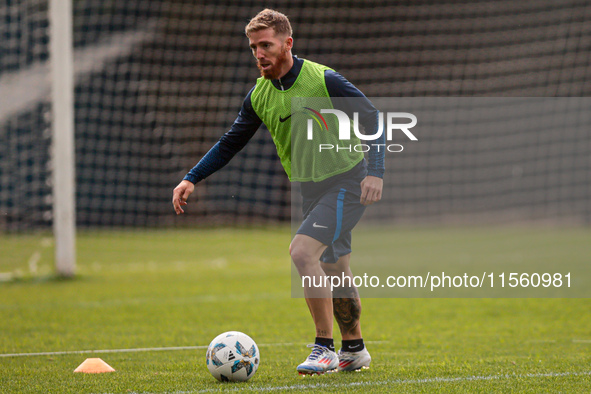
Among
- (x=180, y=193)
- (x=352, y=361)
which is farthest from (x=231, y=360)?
(x=180, y=193)

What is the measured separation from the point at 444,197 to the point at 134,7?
9.07 meters

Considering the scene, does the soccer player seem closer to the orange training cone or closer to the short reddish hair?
the short reddish hair

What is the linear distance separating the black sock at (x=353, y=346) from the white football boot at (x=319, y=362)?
0.17m

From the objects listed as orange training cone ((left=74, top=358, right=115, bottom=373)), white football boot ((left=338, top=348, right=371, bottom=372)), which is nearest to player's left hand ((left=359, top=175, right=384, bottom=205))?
white football boot ((left=338, top=348, right=371, bottom=372))

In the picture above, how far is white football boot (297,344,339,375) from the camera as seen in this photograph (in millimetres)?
4363

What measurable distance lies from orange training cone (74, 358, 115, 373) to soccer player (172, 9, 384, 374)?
1072 mm

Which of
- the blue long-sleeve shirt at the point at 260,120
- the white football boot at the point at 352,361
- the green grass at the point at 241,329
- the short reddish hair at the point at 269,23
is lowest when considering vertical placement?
the green grass at the point at 241,329

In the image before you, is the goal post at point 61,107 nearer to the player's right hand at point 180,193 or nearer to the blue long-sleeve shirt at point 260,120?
the blue long-sleeve shirt at point 260,120

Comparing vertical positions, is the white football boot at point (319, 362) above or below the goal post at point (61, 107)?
below

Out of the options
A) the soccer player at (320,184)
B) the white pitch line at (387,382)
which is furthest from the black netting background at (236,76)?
the white pitch line at (387,382)

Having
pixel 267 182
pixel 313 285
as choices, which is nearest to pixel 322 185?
pixel 313 285

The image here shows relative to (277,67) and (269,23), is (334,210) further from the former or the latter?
(269,23)

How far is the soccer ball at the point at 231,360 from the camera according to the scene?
13.9ft

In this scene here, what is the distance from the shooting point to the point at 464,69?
17875 millimetres
